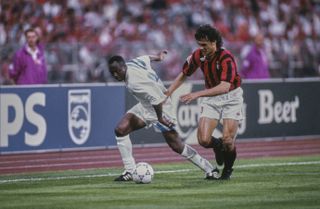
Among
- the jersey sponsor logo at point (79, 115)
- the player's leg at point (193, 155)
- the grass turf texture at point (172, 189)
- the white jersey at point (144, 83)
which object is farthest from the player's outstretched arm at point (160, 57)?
the jersey sponsor logo at point (79, 115)

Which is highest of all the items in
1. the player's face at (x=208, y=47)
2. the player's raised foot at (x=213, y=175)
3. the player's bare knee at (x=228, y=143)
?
the player's face at (x=208, y=47)

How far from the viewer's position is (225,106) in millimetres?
14672

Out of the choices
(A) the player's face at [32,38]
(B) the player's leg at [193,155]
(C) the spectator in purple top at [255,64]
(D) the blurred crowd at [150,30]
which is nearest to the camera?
(B) the player's leg at [193,155]

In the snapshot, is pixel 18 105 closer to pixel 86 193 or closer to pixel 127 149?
pixel 127 149

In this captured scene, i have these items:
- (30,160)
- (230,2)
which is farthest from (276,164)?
(230,2)

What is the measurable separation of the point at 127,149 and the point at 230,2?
1970cm

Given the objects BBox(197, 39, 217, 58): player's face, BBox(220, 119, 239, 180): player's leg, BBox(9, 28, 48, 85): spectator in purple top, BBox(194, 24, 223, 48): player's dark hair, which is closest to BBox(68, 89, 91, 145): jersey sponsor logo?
BBox(9, 28, 48, 85): spectator in purple top

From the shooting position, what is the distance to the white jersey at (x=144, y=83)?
14547mm

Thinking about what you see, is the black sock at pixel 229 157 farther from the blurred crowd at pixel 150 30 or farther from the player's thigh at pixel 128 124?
the blurred crowd at pixel 150 30

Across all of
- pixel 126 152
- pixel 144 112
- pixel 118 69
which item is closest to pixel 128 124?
pixel 144 112

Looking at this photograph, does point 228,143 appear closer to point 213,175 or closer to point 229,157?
point 229,157

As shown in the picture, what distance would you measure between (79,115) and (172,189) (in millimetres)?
7269

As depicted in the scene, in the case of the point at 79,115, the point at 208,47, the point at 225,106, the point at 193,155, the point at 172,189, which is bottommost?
the point at 79,115

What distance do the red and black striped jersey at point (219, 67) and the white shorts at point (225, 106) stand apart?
0.13 m
